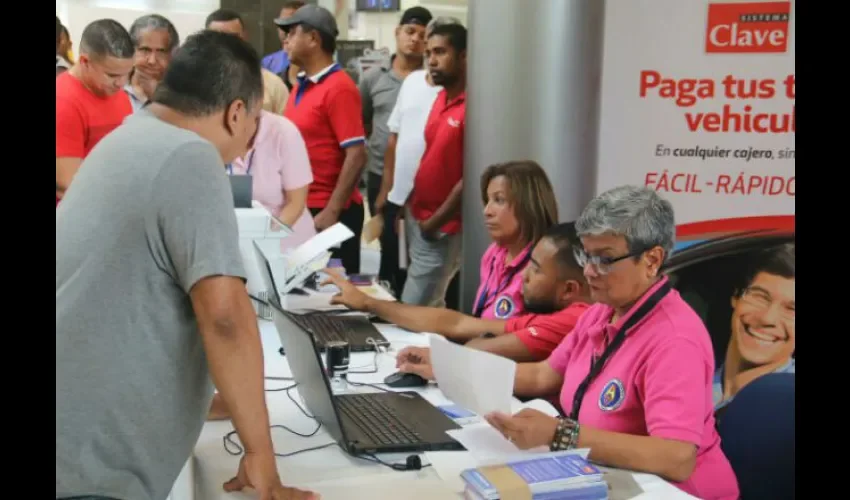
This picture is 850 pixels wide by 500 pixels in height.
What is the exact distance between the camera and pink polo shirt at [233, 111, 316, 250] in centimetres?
371

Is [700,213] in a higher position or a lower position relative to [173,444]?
higher

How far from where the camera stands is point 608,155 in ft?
10.7

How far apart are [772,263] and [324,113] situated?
237 cm

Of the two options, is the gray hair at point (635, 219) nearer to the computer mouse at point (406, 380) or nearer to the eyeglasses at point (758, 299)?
the computer mouse at point (406, 380)

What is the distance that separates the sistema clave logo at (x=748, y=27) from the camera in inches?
117

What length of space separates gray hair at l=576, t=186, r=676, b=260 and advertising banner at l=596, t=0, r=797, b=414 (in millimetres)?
1211

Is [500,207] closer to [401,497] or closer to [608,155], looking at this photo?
[608,155]

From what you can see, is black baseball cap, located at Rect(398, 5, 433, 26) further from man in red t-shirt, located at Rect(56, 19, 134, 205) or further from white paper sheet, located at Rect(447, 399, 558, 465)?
white paper sheet, located at Rect(447, 399, 558, 465)

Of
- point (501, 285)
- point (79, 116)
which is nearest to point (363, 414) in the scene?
point (501, 285)

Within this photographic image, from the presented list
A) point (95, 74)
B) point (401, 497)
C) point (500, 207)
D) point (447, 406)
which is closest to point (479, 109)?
point (500, 207)

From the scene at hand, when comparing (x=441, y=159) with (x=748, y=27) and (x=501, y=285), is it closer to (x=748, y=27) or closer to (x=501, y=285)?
(x=501, y=285)

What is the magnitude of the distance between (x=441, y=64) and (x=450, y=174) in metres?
0.56
